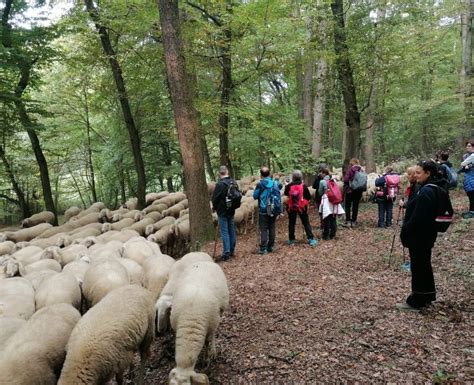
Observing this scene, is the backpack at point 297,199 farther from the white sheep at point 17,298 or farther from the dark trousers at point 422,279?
the white sheep at point 17,298

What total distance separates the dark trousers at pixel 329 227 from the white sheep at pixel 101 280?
6.01 metres

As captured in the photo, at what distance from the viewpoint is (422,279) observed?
5.14m

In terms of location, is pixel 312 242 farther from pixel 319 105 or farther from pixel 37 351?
pixel 319 105

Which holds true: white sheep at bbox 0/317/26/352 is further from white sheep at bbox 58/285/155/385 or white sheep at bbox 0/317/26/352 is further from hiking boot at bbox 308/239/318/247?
hiking boot at bbox 308/239/318/247

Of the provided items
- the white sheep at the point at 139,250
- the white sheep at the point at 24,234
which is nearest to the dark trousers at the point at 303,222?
the white sheep at the point at 139,250

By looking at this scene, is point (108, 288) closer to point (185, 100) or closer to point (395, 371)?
point (395, 371)

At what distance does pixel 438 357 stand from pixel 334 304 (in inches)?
70.8

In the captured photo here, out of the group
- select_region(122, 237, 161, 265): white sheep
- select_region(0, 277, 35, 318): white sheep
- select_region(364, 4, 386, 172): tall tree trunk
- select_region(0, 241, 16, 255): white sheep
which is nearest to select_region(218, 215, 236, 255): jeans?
select_region(122, 237, 161, 265): white sheep

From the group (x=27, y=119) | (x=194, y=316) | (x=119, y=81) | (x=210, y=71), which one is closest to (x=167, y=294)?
(x=194, y=316)

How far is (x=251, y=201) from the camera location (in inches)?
529

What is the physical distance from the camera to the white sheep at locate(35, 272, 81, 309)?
16.6ft

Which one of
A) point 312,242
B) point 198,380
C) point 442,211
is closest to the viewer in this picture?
point 198,380

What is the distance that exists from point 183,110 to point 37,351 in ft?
19.7

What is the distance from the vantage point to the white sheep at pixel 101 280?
204 inches
